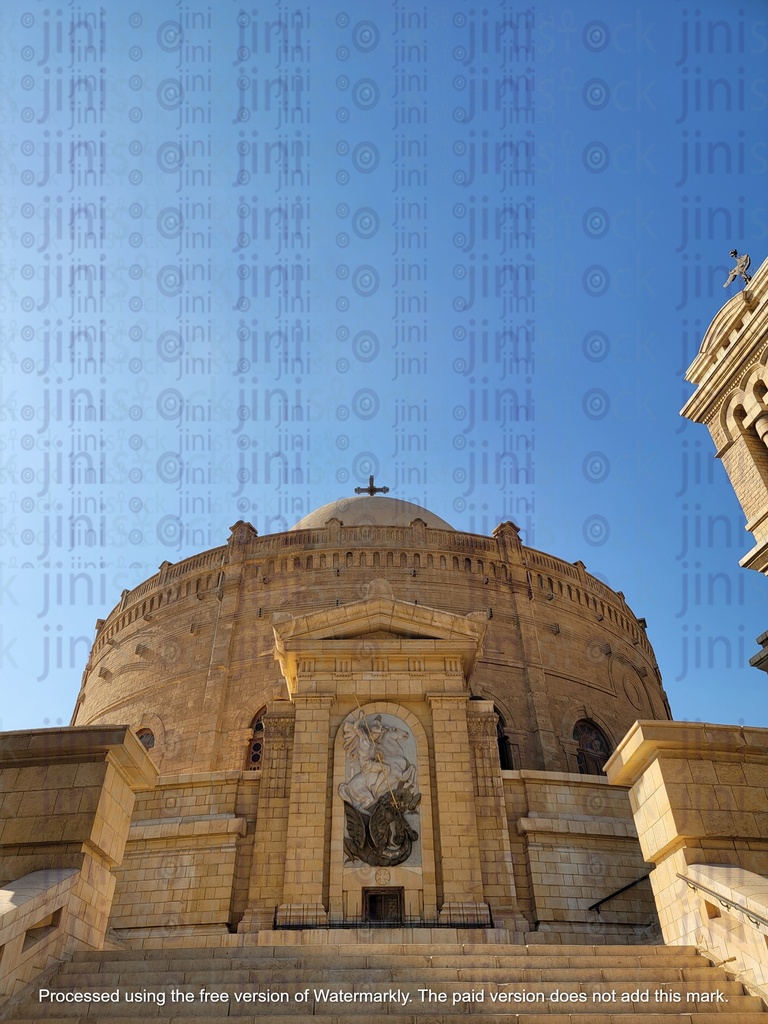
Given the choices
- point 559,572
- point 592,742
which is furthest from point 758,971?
point 559,572

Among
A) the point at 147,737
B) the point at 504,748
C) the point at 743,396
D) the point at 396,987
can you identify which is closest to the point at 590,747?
the point at 504,748

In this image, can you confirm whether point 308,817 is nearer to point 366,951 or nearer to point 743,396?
point 366,951

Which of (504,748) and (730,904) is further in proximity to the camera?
(504,748)

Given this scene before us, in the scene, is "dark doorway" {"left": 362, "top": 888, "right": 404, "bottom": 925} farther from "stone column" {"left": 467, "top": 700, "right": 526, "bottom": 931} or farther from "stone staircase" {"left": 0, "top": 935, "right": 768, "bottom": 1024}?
"stone staircase" {"left": 0, "top": 935, "right": 768, "bottom": 1024}

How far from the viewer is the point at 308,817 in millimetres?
13625

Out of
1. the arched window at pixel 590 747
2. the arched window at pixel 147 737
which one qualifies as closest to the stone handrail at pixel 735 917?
the arched window at pixel 590 747

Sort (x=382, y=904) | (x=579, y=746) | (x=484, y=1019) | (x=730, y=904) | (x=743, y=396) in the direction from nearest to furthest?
1. (x=484, y=1019)
2. (x=730, y=904)
3. (x=382, y=904)
4. (x=743, y=396)
5. (x=579, y=746)

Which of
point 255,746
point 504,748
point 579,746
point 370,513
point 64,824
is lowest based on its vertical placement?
point 64,824

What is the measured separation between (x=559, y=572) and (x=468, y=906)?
47.8 feet

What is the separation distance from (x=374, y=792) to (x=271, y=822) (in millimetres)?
2250

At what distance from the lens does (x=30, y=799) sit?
29.6 ft

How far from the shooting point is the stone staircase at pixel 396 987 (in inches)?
262

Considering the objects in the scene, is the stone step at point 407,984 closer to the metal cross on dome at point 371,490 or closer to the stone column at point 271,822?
the stone column at point 271,822

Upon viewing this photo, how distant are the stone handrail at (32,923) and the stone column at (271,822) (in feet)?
19.4
